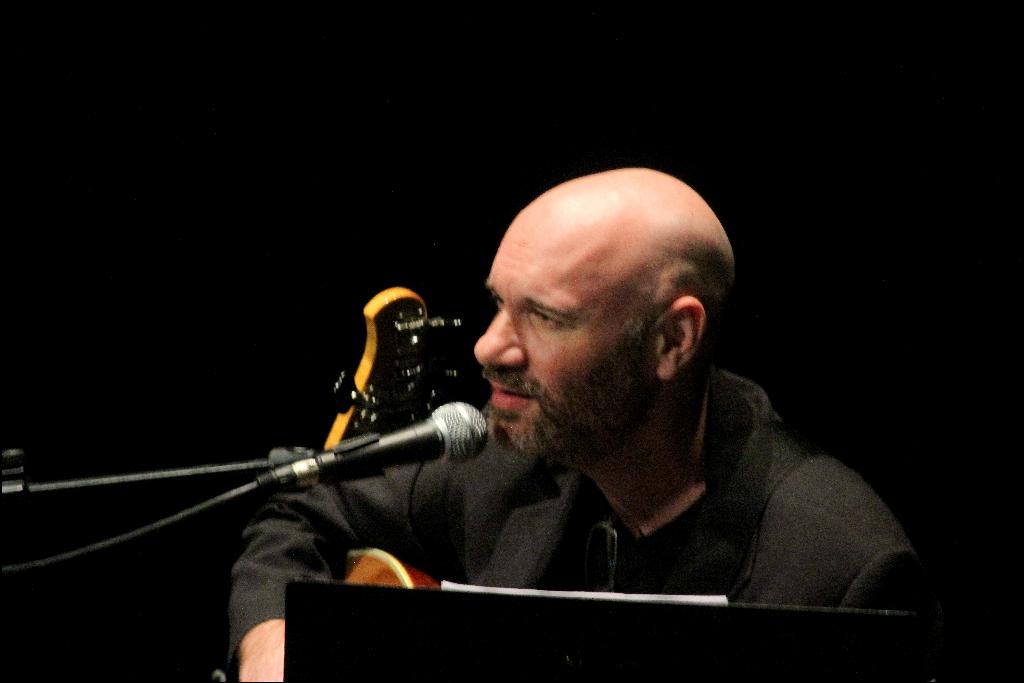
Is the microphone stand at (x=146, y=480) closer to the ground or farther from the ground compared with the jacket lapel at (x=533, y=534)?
farther from the ground

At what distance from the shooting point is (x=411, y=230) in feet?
7.86

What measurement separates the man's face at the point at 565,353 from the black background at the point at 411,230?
47 cm

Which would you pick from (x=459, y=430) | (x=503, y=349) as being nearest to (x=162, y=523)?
(x=459, y=430)

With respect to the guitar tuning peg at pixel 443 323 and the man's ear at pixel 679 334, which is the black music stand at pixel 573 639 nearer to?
the man's ear at pixel 679 334

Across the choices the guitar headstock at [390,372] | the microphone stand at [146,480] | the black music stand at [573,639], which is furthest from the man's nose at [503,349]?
the black music stand at [573,639]

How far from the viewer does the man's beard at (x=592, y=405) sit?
71.7 inches

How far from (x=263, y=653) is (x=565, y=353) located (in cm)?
74

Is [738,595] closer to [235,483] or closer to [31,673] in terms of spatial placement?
[235,483]

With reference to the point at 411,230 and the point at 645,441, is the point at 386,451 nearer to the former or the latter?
the point at 645,441

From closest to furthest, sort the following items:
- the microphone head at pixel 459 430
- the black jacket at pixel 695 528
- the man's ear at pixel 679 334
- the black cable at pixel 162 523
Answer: the black cable at pixel 162 523 → the microphone head at pixel 459 430 → the black jacket at pixel 695 528 → the man's ear at pixel 679 334

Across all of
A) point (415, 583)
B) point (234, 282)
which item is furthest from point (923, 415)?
point (234, 282)

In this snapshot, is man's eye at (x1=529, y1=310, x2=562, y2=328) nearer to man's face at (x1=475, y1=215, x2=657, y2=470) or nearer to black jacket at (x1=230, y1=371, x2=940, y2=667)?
man's face at (x1=475, y1=215, x2=657, y2=470)

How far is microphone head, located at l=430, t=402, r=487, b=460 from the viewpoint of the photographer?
135 cm

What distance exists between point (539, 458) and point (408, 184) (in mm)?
687
